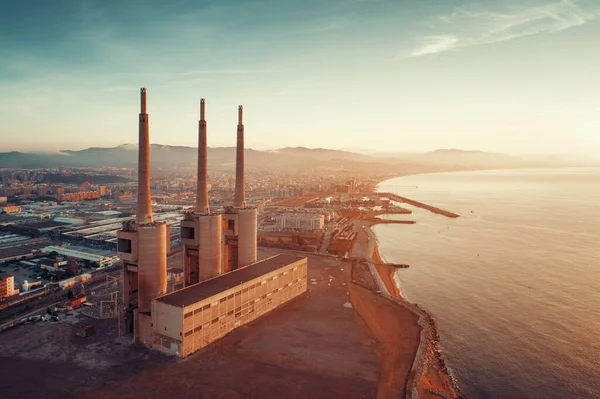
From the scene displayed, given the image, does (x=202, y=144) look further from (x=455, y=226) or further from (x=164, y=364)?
(x=455, y=226)

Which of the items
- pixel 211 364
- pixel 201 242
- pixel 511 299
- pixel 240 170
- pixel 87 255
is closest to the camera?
pixel 211 364

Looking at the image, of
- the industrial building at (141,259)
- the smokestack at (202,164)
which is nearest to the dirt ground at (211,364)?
the industrial building at (141,259)

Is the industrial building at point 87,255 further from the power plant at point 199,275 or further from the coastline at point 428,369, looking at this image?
the coastline at point 428,369

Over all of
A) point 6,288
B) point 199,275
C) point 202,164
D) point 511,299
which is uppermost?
point 202,164

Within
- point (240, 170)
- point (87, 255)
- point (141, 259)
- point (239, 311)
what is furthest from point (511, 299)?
point (87, 255)

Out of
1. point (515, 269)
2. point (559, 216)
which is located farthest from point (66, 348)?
point (559, 216)

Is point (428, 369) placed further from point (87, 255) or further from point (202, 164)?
point (87, 255)

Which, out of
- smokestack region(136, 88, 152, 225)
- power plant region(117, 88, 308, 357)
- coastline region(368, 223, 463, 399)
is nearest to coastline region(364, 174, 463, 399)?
coastline region(368, 223, 463, 399)

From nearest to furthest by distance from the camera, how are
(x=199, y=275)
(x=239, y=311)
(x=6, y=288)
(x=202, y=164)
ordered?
(x=239, y=311), (x=199, y=275), (x=6, y=288), (x=202, y=164)
